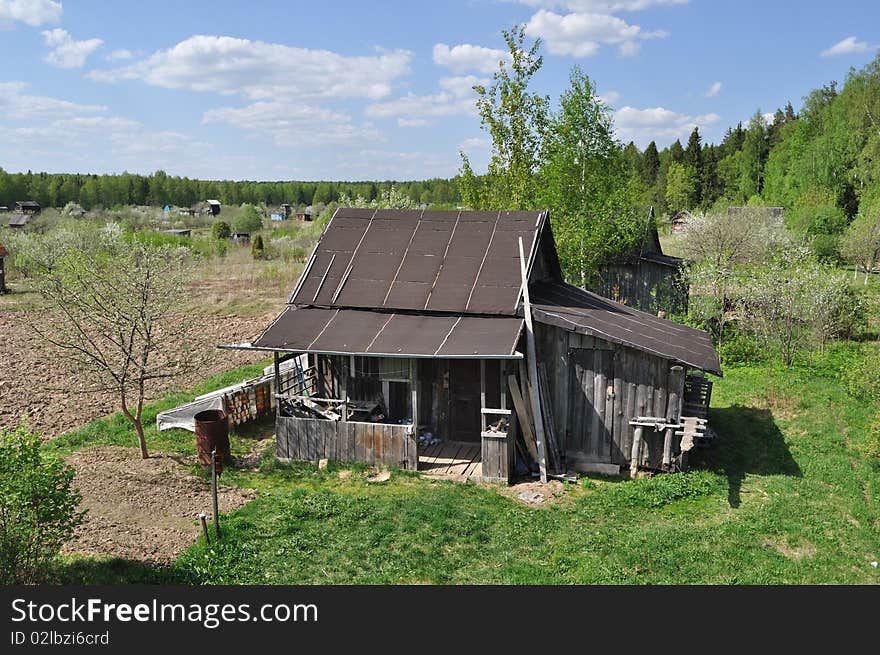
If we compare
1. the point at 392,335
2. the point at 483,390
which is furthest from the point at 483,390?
the point at 392,335

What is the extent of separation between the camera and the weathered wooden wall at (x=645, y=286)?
1196 inches

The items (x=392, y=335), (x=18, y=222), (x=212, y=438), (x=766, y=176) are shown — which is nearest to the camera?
(x=212, y=438)

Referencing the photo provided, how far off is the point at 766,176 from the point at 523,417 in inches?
2966

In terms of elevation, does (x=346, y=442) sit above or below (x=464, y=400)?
below

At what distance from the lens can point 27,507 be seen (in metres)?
8.88

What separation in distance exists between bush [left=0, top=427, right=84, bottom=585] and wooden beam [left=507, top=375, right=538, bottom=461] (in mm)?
8966

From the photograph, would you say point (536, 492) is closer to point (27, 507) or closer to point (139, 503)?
point (139, 503)

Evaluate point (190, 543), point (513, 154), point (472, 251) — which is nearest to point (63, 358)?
point (190, 543)

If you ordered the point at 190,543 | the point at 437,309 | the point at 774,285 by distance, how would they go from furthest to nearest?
the point at 774,285 → the point at 437,309 → the point at 190,543

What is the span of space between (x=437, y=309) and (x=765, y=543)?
840 centimetres

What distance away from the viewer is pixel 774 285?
2267 cm

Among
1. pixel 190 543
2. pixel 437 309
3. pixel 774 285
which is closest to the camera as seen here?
pixel 190 543

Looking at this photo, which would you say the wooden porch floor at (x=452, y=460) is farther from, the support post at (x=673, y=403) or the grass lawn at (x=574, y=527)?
the support post at (x=673, y=403)

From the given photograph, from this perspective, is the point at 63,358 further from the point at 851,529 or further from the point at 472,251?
the point at 851,529
